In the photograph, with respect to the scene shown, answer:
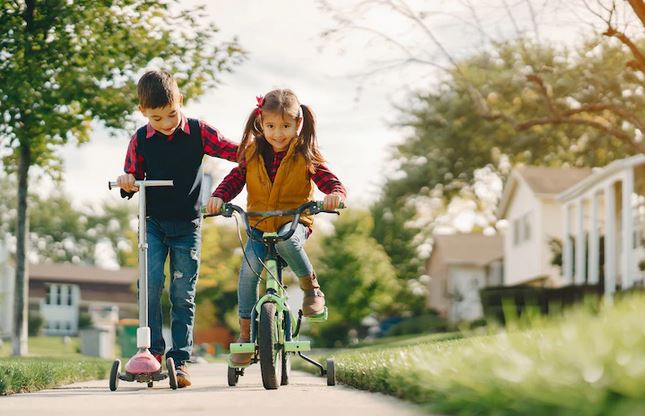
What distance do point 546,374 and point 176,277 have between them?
3.56 meters

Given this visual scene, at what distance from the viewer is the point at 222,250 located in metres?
35.9

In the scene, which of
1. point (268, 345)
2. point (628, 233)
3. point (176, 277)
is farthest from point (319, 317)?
point (628, 233)

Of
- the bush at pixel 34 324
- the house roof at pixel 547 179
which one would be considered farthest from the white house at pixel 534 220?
the bush at pixel 34 324

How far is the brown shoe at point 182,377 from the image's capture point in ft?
20.1

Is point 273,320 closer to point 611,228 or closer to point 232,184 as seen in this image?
point 232,184

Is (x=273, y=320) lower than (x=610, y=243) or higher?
lower

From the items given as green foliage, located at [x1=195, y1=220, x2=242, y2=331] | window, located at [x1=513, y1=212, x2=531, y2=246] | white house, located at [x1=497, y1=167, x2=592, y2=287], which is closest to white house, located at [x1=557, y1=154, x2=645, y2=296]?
white house, located at [x1=497, y1=167, x2=592, y2=287]

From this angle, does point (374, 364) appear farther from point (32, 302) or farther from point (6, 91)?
point (32, 302)

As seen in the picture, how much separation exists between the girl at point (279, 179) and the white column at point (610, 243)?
16.8 metres

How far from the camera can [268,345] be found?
543 cm

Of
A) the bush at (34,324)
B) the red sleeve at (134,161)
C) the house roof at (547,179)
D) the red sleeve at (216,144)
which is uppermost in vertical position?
the house roof at (547,179)

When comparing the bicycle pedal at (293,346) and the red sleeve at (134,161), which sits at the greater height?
the red sleeve at (134,161)

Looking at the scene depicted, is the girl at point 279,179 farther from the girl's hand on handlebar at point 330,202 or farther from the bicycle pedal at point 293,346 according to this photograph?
the bicycle pedal at point 293,346

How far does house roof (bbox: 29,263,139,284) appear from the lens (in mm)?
66062
